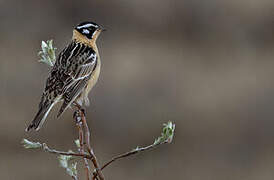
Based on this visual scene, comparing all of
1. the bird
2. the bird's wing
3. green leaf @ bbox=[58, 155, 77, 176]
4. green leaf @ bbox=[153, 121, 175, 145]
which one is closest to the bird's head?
the bird

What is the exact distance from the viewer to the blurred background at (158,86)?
14578 millimetres

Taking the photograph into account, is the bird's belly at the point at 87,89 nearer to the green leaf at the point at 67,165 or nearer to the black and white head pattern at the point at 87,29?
the black and white head pattern at the point at 87,29

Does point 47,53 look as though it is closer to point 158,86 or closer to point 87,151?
point 87,151

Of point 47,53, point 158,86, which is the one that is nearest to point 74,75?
point 47,53

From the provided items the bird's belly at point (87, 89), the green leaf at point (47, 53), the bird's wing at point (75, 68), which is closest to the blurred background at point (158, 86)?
the bird's wing at point (75, 68)

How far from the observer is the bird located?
18.4 ft

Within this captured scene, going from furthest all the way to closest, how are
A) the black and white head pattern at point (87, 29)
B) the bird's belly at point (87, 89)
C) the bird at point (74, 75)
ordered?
the black and white head pattern at point (87, 29) < the bird's belly at point (87, 89) < the bird at point (74, 75)

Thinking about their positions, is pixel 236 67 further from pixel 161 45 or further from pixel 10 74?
pixel 10 74

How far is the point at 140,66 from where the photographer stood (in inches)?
642

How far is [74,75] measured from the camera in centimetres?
606

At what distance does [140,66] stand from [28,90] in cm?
286

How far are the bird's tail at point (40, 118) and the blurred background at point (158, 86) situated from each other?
8398 mm

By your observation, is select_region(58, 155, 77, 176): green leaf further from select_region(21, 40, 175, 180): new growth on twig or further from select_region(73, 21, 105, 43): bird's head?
select_region(73, 21, 105, 43): bird's head

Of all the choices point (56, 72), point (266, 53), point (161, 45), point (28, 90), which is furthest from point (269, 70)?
point (56, 72)
